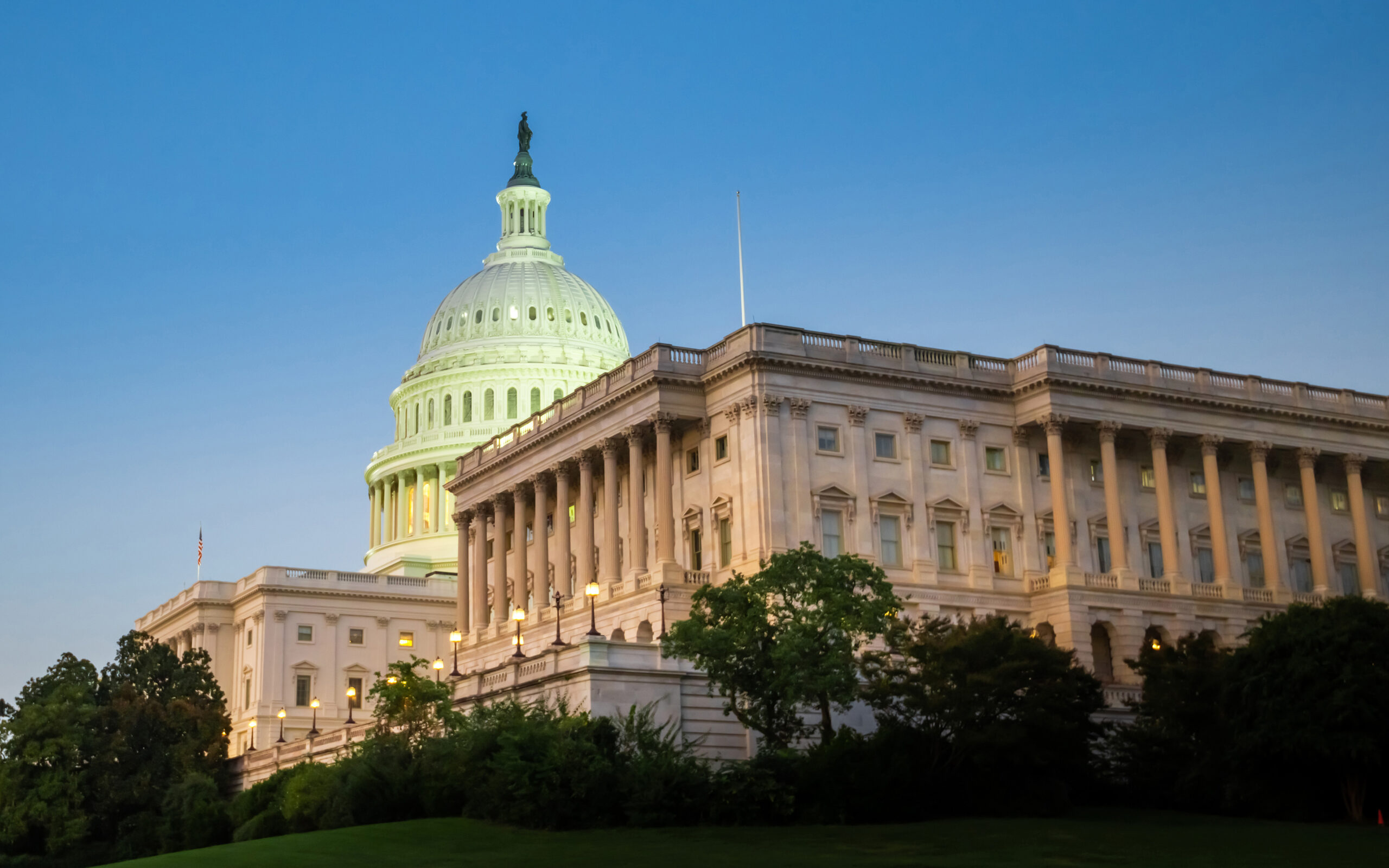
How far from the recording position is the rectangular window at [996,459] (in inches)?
3568

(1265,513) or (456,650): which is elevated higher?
(1265,513)

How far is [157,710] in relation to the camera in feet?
294

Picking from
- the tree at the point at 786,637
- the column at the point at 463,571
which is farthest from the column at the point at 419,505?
the tree at the point at 786,637

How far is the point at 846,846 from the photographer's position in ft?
160

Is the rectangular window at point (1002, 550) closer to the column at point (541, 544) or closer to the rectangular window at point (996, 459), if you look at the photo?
the rectangular window at point (996, 459)

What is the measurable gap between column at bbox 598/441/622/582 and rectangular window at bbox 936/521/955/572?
15.8 meters

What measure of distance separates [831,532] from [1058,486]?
11.9 m

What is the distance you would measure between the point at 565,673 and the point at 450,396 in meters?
90.9

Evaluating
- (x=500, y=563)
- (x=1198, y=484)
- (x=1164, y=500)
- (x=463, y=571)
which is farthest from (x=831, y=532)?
(x=463, y=571)

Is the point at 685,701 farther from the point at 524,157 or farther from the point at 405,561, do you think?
the point at 524,157

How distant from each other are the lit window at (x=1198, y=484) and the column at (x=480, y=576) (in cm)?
4068

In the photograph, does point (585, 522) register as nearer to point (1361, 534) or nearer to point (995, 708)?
point (995, 708)

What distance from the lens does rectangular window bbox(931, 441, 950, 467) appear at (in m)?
89.2

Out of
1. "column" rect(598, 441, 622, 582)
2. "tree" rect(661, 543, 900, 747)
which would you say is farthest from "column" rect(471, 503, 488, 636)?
"tree" rect(661, 543, 900, 747)
